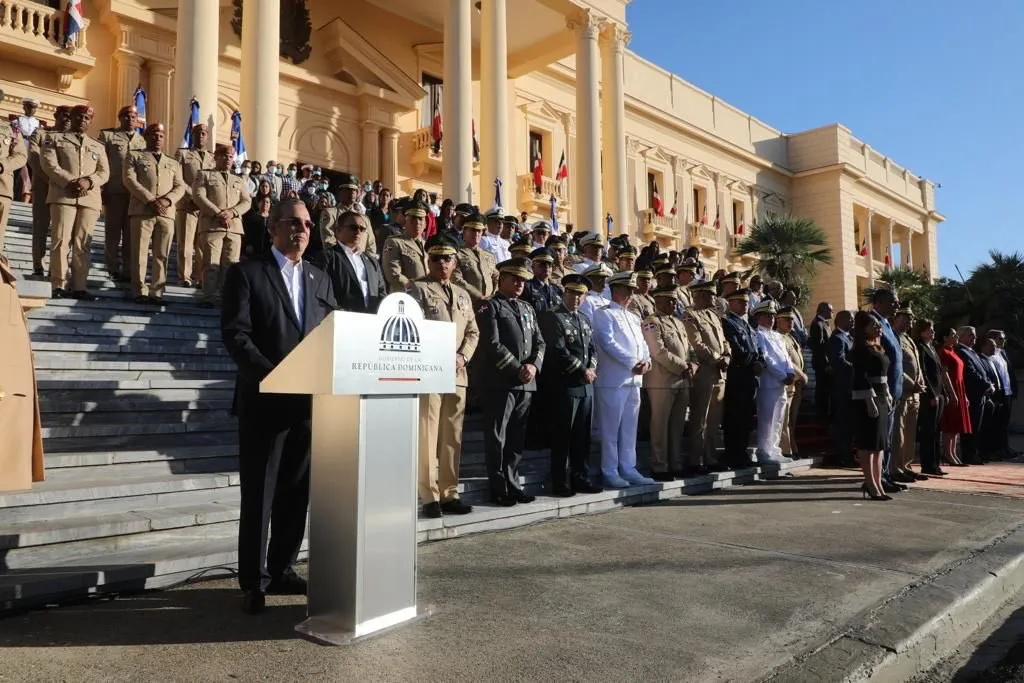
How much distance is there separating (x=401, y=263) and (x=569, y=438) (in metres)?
2.26

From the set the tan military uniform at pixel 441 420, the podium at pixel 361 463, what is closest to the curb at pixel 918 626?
the podium at pixel 361 463

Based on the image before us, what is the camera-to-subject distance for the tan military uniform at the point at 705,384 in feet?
25.6

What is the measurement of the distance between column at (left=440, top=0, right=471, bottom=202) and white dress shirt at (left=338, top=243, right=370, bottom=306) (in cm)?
1248

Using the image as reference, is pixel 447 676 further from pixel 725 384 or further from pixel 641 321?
pixel 725 384

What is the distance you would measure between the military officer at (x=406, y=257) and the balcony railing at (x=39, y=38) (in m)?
12.3

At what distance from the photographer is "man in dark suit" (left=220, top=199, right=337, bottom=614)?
134 inches

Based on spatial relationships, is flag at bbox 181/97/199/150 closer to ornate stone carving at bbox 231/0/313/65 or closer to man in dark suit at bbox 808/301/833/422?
ornate stone carving at bbox 231/0/313/65

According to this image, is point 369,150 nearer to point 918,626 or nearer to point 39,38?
point 39,38

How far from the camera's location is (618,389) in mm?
6984

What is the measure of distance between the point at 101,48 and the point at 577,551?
17.1 meters

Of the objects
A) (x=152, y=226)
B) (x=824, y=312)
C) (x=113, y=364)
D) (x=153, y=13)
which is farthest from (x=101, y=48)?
(x=824, y=312)

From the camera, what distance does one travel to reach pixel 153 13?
1658cm

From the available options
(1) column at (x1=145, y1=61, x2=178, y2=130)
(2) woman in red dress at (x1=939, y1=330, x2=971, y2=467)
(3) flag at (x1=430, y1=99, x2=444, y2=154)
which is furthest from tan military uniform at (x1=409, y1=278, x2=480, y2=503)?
(3) flag at (x1=430, y1=99, x2=444, y2=154)

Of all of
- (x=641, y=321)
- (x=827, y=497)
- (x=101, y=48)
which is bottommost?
(x=827, y=497)
